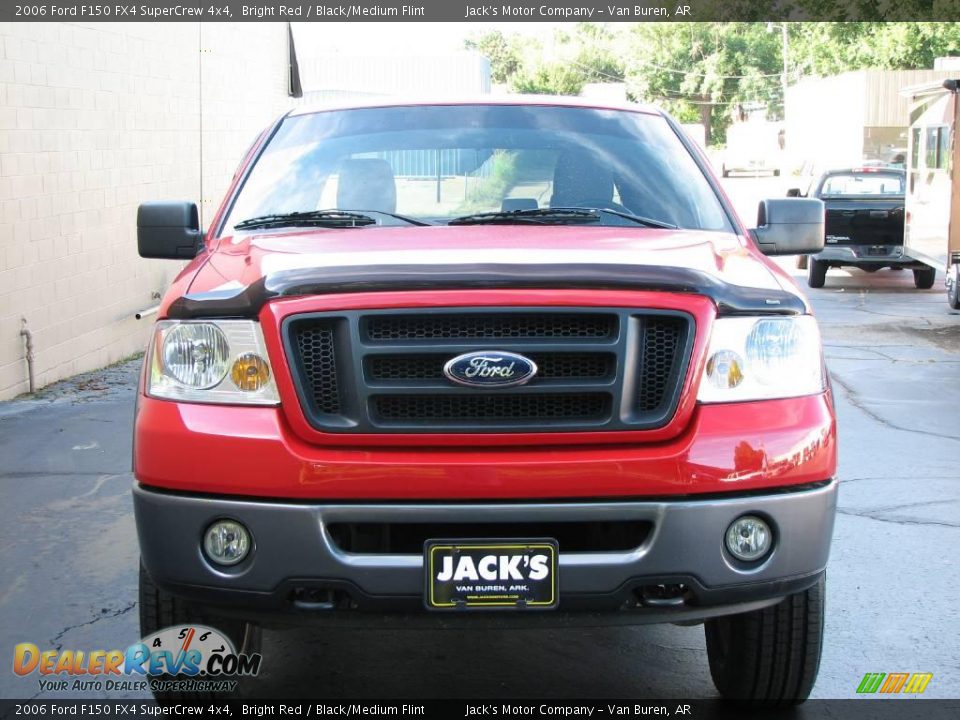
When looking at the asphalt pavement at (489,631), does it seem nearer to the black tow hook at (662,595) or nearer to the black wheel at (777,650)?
the black wheel at (777,650)

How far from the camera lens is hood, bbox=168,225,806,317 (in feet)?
10.8

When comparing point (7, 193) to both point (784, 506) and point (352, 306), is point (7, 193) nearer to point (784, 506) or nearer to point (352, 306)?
point (352, 306)

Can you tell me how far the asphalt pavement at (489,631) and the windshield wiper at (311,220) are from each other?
1.36 m

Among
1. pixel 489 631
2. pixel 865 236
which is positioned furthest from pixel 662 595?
pixel 865 236

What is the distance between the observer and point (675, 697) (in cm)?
399

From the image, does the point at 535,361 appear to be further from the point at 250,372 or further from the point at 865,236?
the point at 865,236

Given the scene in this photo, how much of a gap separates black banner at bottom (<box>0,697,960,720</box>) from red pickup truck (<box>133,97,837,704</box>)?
461mm

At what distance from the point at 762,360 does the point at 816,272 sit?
15442 mm

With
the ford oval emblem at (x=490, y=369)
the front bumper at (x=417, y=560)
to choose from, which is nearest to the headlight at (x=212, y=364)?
the front bumper at (x=417, y=560)

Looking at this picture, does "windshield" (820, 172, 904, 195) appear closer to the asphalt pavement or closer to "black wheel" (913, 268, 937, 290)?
"black wheel" (913, 268, 937, 290)

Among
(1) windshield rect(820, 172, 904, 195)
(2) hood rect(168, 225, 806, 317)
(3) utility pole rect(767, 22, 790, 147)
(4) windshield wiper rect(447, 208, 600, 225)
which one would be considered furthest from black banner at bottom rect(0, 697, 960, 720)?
(3) utility pole rect(767, 22, 790, 147)

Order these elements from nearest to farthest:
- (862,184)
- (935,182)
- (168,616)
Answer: (168,616) < (935,182) < (862,184)

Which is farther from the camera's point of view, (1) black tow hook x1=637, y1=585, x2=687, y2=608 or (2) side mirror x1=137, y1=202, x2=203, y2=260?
(2) side mirror x1=137, y1=202, x2=203, y2=260

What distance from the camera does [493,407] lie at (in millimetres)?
3285
